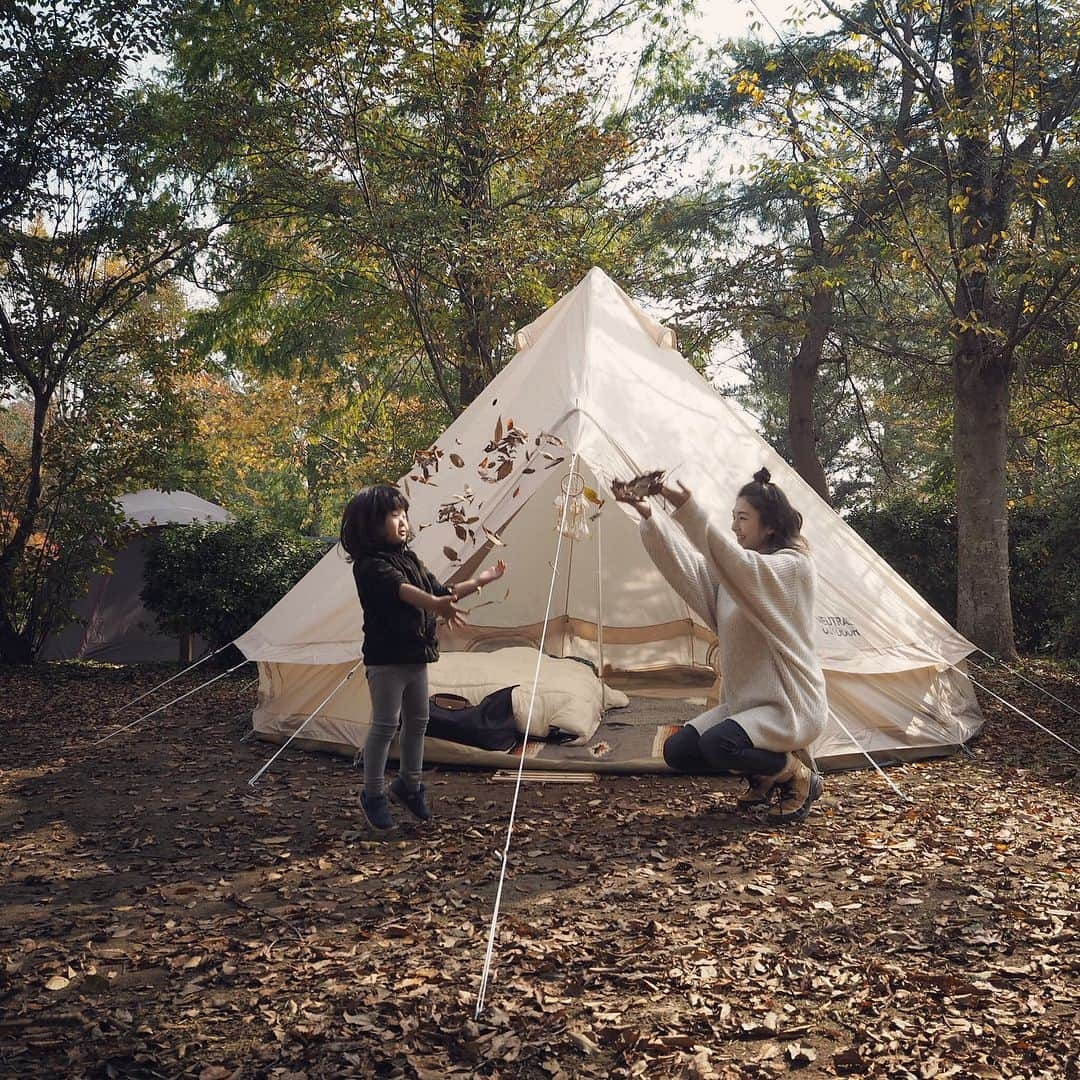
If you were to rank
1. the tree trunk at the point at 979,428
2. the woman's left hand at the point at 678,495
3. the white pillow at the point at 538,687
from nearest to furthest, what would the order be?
1. the woman's left hand at the point at 678,495
2. the white pillow at the point at 538,687
3. the tree trunk at the point at 979,428

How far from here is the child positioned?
11.3ft

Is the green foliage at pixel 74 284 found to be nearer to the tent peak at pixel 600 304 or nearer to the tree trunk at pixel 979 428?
the tent peak at pixel 600 304

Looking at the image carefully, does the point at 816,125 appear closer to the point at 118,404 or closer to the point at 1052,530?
the point at 1052,530

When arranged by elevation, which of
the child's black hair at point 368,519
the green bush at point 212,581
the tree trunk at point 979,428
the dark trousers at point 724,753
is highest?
the tree trunk at point 979,428

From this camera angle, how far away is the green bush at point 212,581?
793 centimetres

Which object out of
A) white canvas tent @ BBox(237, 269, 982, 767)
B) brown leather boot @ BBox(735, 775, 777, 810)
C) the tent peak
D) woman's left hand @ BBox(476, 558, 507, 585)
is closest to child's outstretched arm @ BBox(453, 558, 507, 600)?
woman's left hand @ BBox(476, 558, 507, 585)

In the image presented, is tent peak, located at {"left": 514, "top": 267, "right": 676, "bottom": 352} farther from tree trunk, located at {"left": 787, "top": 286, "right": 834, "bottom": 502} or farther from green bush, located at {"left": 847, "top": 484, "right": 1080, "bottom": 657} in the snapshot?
tree trunk, located at {"left": 787, "top": 286, "right": 834, "bottom": 502}

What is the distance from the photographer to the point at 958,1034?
2.12 meters

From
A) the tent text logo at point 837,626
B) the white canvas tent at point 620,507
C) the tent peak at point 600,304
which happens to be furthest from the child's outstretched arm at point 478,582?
the tent peak at point 600,304

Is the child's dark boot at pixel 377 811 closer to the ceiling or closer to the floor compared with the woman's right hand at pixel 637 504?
closer to the floor

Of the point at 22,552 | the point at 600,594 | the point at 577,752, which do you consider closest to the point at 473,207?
the point at 600,594

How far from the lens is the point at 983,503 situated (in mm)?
7215

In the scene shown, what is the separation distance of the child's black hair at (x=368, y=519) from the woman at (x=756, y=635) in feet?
2.82

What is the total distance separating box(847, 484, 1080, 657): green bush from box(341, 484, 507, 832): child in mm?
4639
